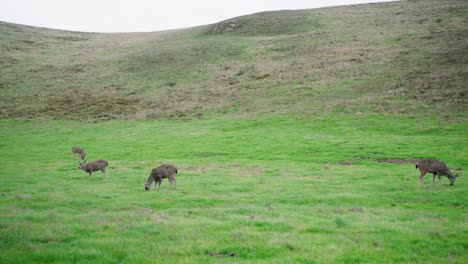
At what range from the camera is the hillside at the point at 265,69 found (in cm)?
5331

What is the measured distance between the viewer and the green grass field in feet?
34.7

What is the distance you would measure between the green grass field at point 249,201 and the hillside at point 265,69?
1425cm

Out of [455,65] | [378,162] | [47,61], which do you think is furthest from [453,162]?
[47,61]

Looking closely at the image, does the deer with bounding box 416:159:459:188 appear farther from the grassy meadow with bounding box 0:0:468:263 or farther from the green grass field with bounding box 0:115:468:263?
the green grass field with bounding box 0:115:468:263

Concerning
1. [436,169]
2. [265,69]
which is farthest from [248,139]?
[265,69]

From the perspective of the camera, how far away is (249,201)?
1752cm

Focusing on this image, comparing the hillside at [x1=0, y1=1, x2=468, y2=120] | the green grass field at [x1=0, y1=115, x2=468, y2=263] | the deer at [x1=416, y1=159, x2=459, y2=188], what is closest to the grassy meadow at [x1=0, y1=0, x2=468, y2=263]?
the green grass field at [x1=0, y1=115, x2=468, y2=263]

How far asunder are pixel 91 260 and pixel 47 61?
3578 inches

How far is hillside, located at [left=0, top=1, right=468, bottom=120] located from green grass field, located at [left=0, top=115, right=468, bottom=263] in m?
14.2

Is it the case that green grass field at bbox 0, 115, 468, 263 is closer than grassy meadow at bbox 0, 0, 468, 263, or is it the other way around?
green grass field at bbox 0, 115, 468, 263

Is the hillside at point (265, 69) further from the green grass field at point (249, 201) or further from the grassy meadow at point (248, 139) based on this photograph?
the green grass field at point (249, 201)

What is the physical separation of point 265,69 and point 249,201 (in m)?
55.8

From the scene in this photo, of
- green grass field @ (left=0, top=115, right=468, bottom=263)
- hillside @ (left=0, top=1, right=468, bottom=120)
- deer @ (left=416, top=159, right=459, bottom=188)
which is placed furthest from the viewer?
hillside @ (left=0, top=1, right=468, bottom=120)

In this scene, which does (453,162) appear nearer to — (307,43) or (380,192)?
(380,192)
